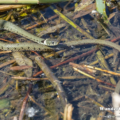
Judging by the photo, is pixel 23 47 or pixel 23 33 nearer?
pixel 23 47

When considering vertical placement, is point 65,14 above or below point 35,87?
above

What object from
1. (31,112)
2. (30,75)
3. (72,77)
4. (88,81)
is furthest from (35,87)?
(88,81)

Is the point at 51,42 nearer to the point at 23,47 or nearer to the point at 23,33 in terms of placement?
the point at 23,47

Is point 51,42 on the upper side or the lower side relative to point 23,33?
lower

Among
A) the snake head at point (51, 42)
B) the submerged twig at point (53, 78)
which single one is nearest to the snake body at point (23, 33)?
the snake head at point (51, 42)

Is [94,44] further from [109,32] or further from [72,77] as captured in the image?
[72,77]

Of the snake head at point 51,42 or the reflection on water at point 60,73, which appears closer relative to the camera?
the reflection on water at point 60,73

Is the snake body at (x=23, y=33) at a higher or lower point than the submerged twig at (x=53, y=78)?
higher

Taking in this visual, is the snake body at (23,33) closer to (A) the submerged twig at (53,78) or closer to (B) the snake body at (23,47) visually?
(B) the snake body at (23,47)

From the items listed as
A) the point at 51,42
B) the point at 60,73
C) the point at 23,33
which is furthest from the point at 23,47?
the point at 60,73
